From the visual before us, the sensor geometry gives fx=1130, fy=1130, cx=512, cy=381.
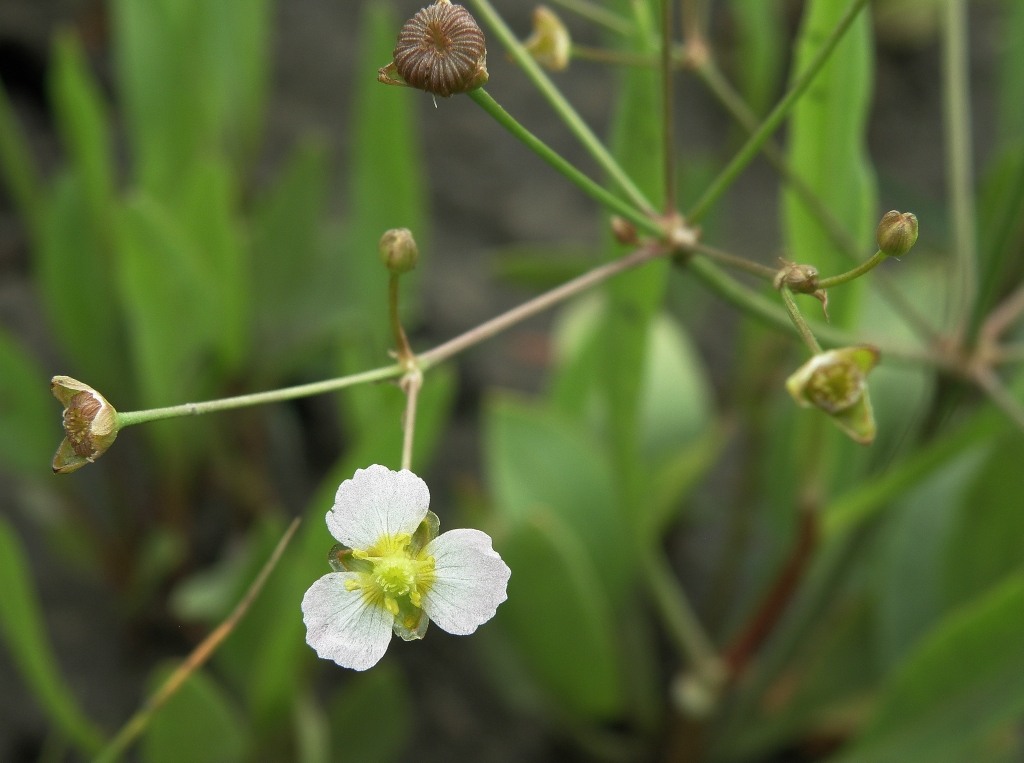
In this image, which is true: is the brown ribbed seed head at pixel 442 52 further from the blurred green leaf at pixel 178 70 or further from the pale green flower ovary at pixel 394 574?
the blurred green leaf at pixel 178 70

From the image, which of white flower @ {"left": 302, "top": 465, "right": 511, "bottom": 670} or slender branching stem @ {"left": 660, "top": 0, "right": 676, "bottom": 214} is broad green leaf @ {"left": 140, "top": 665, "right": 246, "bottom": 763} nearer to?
white flower @ {"left": 302, "top": 465, "right": 511, "bottom": 670}

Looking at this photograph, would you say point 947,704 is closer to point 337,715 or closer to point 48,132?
point 337,715

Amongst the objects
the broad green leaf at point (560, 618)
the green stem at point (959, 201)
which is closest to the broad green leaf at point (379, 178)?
the broad green leaf at point (560, 618)

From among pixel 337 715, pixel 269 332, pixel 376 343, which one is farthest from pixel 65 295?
pixel 337 715

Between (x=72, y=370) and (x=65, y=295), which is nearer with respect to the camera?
(x=65, y=295)

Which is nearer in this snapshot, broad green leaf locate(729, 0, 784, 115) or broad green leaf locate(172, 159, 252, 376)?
broad green leaf locate(172, 159, 252, 376)

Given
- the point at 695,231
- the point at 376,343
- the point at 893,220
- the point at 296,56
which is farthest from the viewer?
the point at 296,56

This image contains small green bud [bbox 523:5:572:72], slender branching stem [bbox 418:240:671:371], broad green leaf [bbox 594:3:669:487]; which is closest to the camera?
slender branching stem [bbox 418:240:671:371]

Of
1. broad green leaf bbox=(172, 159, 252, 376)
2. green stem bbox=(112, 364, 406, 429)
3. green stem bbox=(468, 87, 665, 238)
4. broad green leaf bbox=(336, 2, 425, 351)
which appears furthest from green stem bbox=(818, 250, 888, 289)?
broad green leaf bbox=(172, 159, 252, 376)
